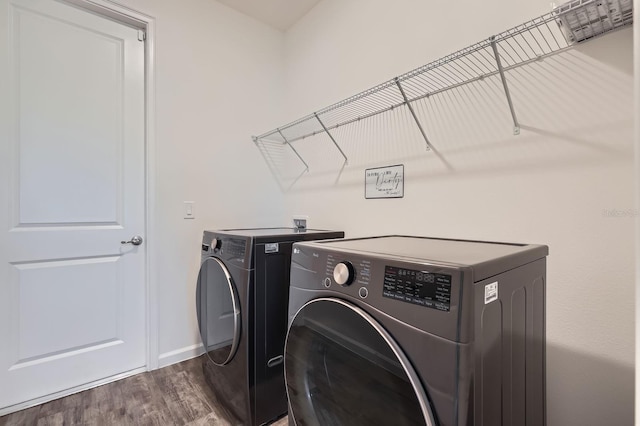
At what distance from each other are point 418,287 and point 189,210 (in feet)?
5.99

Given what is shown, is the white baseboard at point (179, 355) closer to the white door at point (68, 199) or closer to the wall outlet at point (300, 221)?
the white door at point (68, 199)

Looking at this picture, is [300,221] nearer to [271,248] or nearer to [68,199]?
[271,248]

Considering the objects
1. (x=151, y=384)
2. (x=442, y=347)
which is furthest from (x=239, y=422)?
(x=442, y=347)

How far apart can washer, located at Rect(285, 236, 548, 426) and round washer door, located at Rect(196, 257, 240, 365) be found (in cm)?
48

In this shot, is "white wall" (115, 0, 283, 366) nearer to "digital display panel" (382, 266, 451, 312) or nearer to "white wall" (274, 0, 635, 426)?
"white wall" (274, 0, 635, 426)

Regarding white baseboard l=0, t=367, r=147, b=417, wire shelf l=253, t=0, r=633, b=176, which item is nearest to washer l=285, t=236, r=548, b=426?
wire shelf l=253, t=0, r=633, b=176

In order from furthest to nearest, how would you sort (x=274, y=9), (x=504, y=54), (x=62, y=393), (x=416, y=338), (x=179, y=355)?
(x=274, y=9), (x=179, y=355), (x=62, y=393), (x=504, y=54), (x=416, y=338)

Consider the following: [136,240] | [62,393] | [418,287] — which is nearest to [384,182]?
[418,287]

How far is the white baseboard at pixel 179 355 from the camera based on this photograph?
6.49 ft

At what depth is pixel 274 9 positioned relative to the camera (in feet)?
7.47

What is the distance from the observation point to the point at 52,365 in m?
1.67

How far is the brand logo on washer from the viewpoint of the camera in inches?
57.2

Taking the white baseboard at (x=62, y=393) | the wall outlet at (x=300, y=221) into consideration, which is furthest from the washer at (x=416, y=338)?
the white baseboard at (x=62, y=393)

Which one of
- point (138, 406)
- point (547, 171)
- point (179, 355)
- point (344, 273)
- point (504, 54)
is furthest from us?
point (179, 355)
